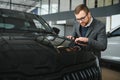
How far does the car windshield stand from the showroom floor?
2328 mm

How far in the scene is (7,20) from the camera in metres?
3.04

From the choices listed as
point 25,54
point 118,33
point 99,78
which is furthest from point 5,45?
point 118,33

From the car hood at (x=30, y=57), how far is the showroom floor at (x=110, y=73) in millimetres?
3438

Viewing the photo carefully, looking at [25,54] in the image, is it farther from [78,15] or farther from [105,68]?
[105,68]

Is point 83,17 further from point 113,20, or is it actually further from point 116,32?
point 113,20

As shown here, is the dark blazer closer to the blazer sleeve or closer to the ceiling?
the blazer sleeve

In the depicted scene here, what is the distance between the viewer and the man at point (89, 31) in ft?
8.98

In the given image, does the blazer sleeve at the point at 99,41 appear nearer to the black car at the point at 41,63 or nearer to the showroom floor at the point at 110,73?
the black car at the point at 41,63

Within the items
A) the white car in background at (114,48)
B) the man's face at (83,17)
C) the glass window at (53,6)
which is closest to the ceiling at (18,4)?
the glass window at (53,6)

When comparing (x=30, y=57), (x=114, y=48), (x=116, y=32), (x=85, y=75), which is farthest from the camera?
(x=114, y=48)

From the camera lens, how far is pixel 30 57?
1703 millimetres

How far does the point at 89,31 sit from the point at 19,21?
0.89 metres

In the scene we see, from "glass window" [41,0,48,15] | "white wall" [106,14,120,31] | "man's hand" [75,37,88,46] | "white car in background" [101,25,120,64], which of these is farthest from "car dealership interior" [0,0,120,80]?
"glass window" [41,0,48,15]

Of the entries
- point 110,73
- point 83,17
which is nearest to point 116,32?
point 110,73
